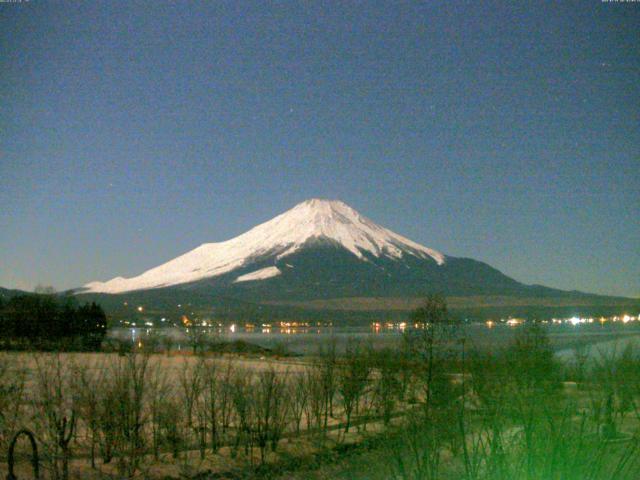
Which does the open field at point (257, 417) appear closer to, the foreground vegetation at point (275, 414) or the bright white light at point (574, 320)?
the foreground vegetation at point (275, 414)

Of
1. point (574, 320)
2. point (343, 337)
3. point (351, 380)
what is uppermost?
point (351, 380)

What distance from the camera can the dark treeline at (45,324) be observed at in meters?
43.6

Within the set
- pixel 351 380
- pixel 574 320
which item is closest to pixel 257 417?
pixel 351 380

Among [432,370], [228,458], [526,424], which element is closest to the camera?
[526,424]

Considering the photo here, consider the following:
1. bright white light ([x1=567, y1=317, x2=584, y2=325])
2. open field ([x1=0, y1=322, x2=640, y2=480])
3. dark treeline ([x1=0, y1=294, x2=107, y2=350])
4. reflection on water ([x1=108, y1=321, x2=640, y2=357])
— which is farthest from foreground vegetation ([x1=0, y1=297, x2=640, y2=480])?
bright white light ([x1=567, y1=317, x2=584, y2=325])

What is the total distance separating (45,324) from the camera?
46812 millimetres

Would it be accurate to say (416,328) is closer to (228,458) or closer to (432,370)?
(432,370)

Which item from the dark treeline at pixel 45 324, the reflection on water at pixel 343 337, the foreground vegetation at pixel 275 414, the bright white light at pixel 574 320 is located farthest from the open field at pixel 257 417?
the bright white light at pixel 574 320

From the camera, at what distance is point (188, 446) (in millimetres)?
15500

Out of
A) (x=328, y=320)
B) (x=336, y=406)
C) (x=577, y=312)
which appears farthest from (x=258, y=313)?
(x=336, y=406)

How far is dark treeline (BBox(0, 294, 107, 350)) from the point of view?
4362 cm

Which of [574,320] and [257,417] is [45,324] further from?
[574,320]

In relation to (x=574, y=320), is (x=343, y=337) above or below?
above

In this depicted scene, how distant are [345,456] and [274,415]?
2.00m
